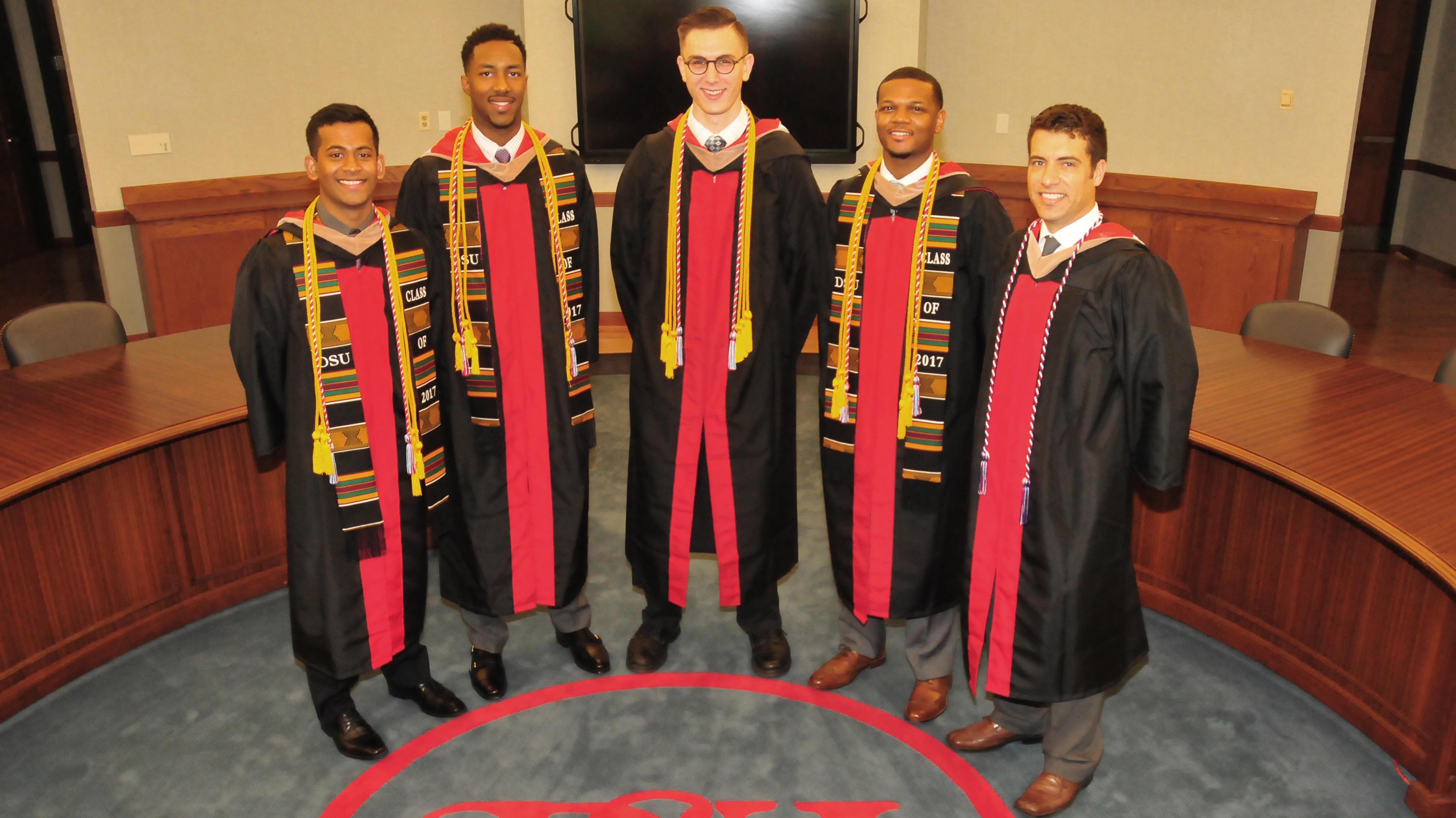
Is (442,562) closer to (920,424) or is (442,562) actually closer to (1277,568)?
(920,424)

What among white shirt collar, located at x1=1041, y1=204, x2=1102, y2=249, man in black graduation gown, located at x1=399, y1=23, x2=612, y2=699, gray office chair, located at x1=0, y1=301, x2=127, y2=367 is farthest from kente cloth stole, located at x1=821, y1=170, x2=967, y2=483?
gray office chair, located at x1=0, y1=301, x2=127, y2=367

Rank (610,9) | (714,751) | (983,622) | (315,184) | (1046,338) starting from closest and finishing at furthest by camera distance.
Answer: (1046,338), (983,622), (714,751), (610,9), (315,184)

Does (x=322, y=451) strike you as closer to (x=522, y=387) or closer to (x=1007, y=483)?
(x=522, y=387)

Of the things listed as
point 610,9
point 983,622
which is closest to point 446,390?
point 983,622

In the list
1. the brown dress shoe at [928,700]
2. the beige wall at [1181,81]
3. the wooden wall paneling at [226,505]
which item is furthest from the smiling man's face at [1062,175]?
the beige wall at [1181,81]

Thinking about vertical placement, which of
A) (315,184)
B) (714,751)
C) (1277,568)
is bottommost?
(714,751)

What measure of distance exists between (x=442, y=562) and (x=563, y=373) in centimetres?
66

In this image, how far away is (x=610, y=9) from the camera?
587cm

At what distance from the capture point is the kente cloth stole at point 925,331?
2699 millimetres

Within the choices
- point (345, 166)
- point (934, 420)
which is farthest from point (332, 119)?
point (934, 420)

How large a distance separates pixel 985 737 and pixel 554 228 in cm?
174

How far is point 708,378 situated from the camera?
3.00m

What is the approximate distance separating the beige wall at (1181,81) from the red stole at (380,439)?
4.88 metres

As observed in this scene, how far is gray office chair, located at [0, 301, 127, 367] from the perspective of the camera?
144 inches
